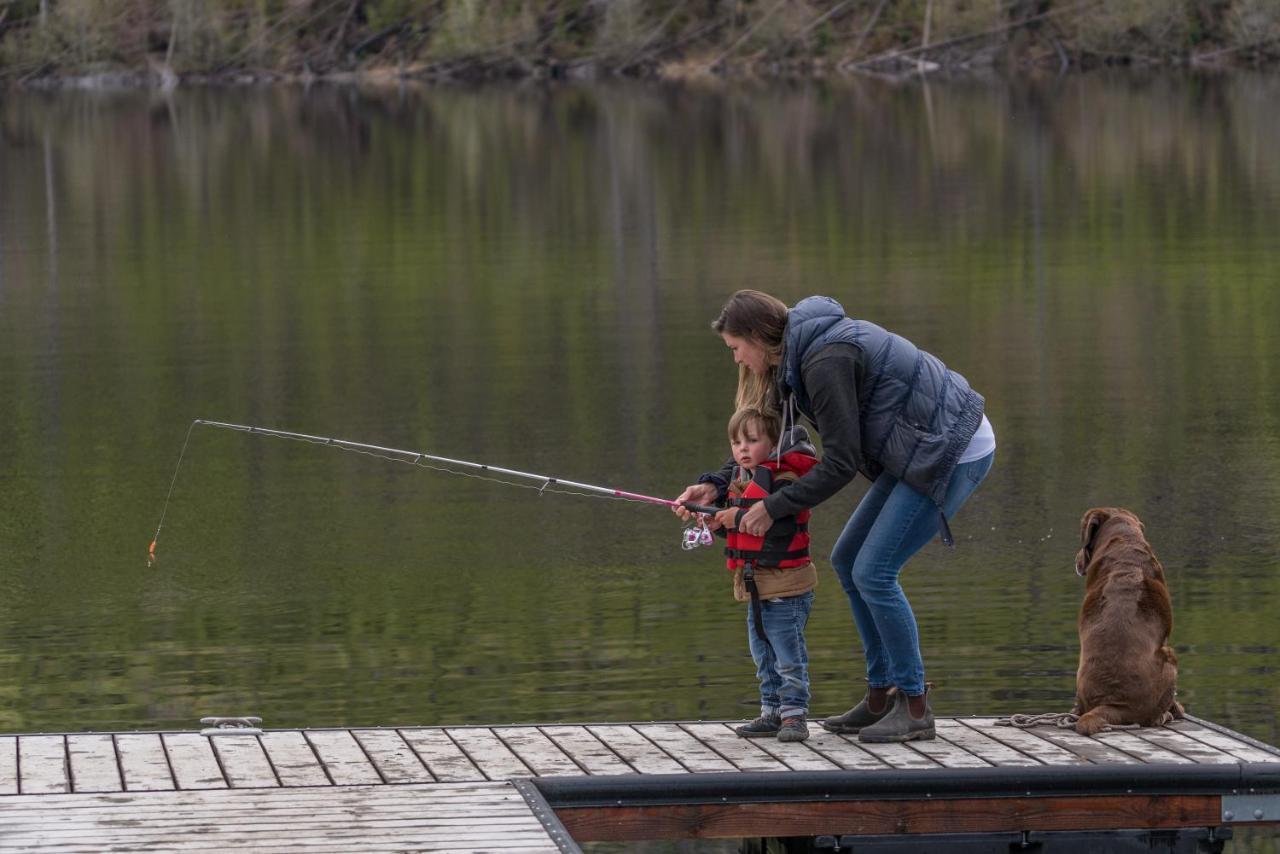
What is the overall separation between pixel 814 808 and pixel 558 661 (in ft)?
10.4

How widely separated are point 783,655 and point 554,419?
8.34 meters

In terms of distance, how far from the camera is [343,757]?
23.5 feet

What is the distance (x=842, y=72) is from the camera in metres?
69.2

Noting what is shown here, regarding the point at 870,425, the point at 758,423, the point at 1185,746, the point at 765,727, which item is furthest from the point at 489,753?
the point at 1185,746

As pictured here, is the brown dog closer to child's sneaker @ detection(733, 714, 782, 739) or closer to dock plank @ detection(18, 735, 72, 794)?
child's sneaker @ detection(733, 714, 782, 739)

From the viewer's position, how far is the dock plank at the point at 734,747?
7004 mm

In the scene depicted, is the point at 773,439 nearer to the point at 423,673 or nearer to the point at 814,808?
the point at 814,808

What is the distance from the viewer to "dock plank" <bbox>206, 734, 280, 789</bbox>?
22.5 ft

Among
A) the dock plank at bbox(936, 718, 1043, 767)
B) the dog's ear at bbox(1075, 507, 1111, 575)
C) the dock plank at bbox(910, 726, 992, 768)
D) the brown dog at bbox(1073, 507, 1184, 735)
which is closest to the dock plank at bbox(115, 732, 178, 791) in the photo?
the dock plank at bbox(910, 726, 992, 768)

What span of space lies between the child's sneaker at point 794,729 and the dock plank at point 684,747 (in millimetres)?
246

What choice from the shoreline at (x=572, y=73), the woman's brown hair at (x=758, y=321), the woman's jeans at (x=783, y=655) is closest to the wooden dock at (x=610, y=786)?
the woman's jeans at (x=783, y=655)

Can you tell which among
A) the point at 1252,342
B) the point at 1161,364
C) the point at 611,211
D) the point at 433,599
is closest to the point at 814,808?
the point at 433,599

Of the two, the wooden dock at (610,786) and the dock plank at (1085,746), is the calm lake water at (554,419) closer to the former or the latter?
the dock plank at (1085,746)

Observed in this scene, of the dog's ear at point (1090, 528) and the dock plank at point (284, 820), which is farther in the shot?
the dog's ear at point (1090, 528)
